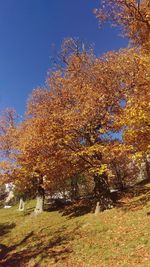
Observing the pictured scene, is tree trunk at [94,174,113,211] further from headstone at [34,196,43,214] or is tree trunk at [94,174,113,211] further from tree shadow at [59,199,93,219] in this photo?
headstone at [34,196,43,214]

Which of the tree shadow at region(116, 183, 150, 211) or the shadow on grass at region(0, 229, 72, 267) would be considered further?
the tree shadow at region(116, 183, 150, 211)

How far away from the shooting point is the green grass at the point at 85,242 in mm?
17156

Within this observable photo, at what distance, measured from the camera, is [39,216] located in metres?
38.9

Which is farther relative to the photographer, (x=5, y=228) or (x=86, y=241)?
(x=5, y=228)

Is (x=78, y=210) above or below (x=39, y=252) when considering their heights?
above

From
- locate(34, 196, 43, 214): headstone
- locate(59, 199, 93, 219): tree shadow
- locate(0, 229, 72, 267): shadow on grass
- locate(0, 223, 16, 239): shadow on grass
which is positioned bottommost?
locate(0, 229, 72, 267): shadow on grass

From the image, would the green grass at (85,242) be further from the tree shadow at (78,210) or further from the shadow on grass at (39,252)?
the tree shadow at (78,210)

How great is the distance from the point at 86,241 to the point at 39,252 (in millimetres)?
3464

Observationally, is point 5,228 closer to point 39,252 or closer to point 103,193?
point 103,193

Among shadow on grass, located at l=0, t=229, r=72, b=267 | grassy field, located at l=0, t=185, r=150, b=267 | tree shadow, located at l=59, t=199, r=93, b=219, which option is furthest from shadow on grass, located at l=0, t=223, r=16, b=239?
shadow on grass, located at l=0, t=229, r=72, b=267

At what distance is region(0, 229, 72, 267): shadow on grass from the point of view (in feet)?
68.1

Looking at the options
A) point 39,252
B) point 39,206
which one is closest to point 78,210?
point 39,206

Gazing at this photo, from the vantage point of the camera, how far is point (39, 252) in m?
22.4

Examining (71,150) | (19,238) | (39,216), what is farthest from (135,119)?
(39,216)
